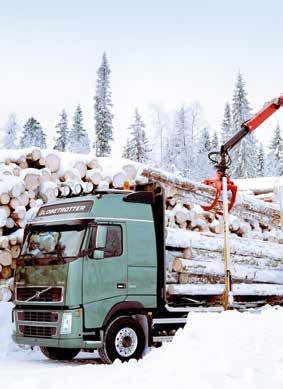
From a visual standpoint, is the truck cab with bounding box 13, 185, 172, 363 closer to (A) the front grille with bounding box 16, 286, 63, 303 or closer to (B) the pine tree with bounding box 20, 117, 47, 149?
(A) the front grille with bounding box 16, 286, 63, 303

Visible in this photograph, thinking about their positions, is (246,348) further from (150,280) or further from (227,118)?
(227,118)

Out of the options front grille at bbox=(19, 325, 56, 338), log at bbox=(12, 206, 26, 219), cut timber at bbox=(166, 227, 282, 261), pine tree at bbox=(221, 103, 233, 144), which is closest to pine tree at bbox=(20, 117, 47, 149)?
pine tree at bbox=(221, 103, 233, 144)

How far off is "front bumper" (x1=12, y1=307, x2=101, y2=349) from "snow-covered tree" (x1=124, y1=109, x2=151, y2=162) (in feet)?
157

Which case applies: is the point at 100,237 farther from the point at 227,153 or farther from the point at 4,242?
the point at 227,153

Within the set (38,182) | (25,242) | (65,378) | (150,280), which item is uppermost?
(38,182)

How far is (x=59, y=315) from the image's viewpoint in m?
9.97

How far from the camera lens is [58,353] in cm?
1159

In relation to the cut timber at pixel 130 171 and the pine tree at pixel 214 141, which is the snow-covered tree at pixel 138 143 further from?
the cut timber at pixel 130 171

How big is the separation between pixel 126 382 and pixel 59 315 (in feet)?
11.3

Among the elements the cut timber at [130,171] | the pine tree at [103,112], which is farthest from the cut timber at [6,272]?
the pine tree at [103,112]

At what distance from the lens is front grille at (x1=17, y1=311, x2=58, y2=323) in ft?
33.1

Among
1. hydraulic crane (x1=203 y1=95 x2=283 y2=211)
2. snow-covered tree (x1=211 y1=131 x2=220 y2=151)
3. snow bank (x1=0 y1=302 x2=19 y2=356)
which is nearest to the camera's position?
snow bank (x1=0 y1=302 x2=19 y2=356)

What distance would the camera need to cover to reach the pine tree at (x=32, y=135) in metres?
67.3

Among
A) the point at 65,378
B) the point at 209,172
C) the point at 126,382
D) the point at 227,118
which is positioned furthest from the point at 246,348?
the point at 227,118
